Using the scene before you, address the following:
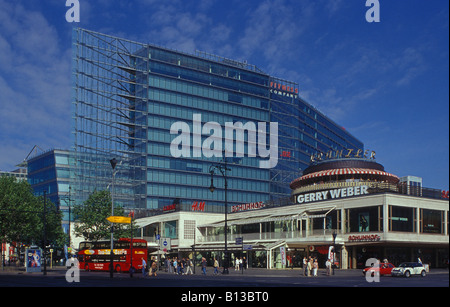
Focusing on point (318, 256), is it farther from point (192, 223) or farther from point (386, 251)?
point (192, 223)

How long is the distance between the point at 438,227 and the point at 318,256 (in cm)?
1556

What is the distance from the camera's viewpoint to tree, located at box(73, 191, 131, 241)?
305 feet

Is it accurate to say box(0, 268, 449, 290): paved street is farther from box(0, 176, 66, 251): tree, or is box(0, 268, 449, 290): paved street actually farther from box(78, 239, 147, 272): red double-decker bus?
box(0, 176, 66, 251): tree

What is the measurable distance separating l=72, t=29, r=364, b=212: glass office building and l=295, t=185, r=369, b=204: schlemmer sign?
4826 centimetres

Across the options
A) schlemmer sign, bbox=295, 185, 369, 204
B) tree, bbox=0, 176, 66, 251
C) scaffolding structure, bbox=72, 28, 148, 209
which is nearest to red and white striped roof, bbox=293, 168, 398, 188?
schlemmer sign, bbox=295, 185, 369, 204

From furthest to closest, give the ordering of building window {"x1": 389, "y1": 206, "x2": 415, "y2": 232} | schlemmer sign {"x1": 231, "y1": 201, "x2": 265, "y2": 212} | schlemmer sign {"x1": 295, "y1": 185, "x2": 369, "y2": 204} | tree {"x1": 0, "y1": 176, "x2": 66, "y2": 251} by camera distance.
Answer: schlemmer sign {"x1": 231, "y1": 201, "x2": 265, "y2": 212}
tree {"x1": 0, "y1": 176, "x2": 66, "y2": 251}
schlemmer sign {"x1": 295, "y1": 185, "x2": 369, "y2": 204}
building window {"x1": 389, "y1": 206, "x2": 415, "y2": 232}

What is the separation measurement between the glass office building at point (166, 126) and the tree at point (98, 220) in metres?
32.3

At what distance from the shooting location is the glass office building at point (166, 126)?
129375mm

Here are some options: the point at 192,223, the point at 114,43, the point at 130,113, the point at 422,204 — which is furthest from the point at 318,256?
the point at 114,43

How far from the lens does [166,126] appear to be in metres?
132

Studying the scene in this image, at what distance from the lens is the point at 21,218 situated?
257ft

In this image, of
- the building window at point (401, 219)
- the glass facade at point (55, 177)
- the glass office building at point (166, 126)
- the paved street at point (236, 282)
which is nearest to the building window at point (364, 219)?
the building window at point (401, 219)

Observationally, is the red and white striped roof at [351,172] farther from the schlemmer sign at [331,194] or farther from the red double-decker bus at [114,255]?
the red double-decker bus at [114,255]

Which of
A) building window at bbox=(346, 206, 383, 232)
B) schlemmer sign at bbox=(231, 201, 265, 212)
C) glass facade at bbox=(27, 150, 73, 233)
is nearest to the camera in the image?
building window at bbox=(346, 206, 383, 232)
